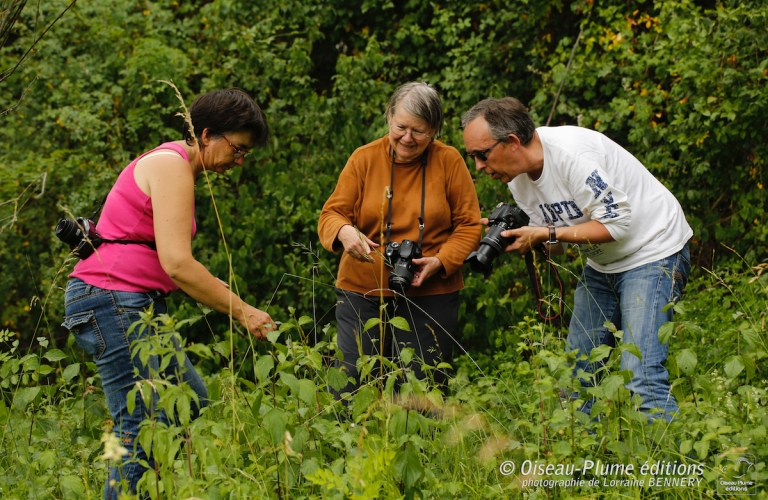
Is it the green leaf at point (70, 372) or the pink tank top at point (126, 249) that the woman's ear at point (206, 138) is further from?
the green leaf at point (70, 372)

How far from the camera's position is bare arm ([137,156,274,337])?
255 cm

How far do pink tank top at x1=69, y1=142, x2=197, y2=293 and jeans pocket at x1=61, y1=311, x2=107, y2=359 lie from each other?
4.5 inches

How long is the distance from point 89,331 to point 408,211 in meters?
1.35

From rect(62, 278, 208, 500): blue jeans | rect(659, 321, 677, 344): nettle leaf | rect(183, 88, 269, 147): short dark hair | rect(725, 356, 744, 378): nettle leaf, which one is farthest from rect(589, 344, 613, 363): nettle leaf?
rect(183, 88, 269, 147): short dark hair

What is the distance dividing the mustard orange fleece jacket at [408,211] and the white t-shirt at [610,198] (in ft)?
1.21

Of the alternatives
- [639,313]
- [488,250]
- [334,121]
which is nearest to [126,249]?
[488,250]

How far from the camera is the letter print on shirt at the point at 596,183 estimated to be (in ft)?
9.53

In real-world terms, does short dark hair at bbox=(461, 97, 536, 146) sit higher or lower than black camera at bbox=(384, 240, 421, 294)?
higher

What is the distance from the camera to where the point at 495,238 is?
3.18 metres

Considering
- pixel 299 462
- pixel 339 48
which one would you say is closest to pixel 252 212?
pixel 339 48

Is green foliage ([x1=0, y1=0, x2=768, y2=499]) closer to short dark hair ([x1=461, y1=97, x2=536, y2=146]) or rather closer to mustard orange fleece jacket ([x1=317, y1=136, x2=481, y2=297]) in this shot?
mustard orange fleece jacket ([x1=317, y1=136, x2=481, y2=297])

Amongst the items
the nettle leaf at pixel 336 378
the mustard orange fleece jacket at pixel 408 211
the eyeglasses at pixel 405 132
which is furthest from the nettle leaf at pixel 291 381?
the eyeglasses at pixel 405 132

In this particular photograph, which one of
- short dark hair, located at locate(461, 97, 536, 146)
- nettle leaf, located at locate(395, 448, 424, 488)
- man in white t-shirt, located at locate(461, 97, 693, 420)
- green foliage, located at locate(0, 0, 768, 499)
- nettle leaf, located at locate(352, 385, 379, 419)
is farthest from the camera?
green foliage, located at locate(0, 0, 768, 499)

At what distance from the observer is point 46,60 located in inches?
253
